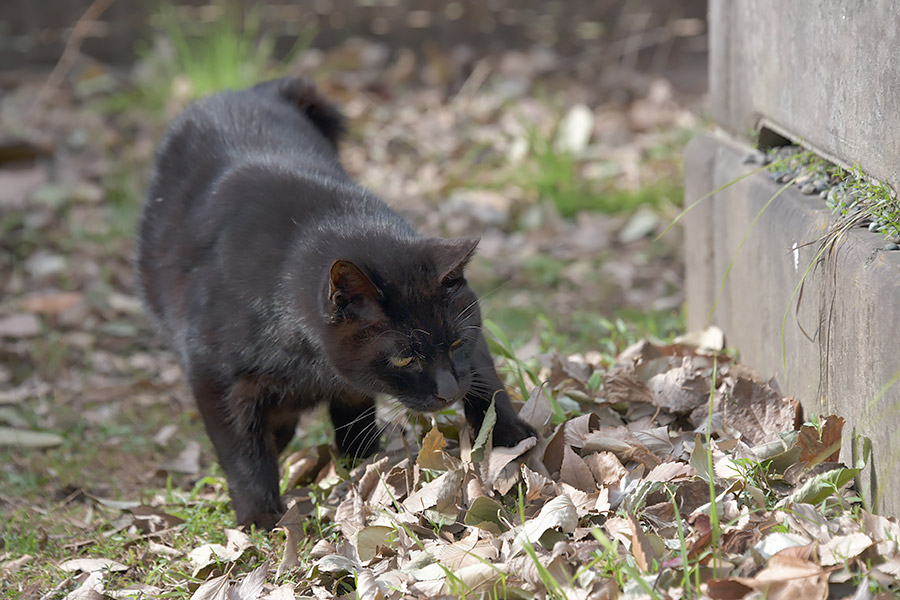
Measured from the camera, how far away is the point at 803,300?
215 centimetres

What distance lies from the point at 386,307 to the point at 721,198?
4.27 ft

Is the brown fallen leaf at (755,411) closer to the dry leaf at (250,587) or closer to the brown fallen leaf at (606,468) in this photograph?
the brown fallen leaf at (606,468)

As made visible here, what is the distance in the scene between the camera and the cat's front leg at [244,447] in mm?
2404

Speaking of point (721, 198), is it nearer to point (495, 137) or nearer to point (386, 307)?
point (386, 307)

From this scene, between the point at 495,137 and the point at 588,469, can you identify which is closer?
the point at 588,469

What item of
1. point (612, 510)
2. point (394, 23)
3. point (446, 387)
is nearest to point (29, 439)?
point (446, 387)

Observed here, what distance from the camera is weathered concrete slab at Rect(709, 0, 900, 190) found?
186 centimetres

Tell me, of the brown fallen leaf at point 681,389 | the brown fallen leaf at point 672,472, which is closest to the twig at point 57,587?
the brown fallen leaf at point 672,472

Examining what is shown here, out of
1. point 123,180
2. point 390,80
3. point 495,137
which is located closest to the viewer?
point 123,180

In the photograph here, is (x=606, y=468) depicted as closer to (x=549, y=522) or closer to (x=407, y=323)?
(x=549, y=522)

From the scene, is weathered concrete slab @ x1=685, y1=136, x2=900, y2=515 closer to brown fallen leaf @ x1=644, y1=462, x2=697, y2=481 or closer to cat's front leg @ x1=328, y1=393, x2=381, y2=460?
brown fallen leaf @ x1=644, y1=462, x2=697, y2=481

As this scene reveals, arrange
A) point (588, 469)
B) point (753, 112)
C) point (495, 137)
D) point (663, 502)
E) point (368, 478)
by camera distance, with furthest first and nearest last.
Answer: point (495, 137)
point (753, 112)
point (368, 478)
point (588, 469)
point (663, 502)

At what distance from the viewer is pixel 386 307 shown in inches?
84.0

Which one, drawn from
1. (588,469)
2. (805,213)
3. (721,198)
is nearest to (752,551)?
(588,469)
